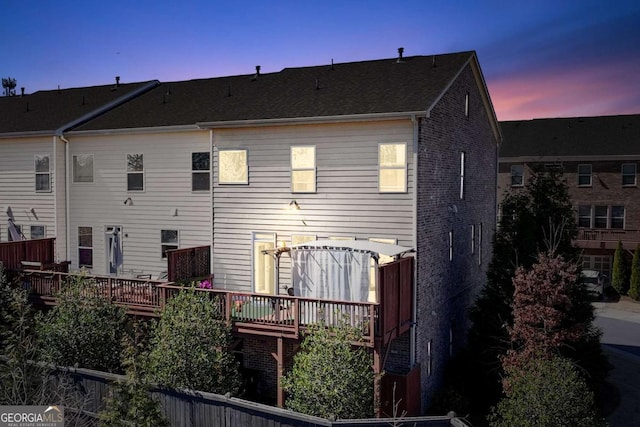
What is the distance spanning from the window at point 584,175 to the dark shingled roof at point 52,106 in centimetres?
2922

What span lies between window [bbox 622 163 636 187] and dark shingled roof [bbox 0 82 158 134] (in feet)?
101

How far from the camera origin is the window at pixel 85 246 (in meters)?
→ 23.6

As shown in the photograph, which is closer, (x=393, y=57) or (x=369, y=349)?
(x=369, y=349)

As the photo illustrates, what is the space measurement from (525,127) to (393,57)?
26.0 meters

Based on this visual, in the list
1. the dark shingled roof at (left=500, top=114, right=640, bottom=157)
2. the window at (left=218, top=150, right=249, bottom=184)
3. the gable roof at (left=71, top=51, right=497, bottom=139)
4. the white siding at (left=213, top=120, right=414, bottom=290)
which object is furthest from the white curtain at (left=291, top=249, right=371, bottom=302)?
the dark shingled roof at (left=500, top=114, right=640, bottom=157)

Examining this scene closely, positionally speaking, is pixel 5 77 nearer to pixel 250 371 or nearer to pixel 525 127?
pixel 250 371

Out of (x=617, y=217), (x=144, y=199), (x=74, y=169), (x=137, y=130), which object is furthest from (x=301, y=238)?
(x=617, y=217)

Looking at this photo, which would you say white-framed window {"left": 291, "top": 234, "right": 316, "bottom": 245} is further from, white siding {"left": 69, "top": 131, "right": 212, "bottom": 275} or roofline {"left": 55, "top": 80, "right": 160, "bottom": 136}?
roofline {"left": 55, "top": 80, "right": 160, "bottom": 136}

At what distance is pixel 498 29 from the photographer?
30.1 metres

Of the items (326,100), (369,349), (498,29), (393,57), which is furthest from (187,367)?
(498,29)

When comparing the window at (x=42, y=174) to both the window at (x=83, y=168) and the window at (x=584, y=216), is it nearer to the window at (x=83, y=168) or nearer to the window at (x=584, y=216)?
the window at (x=83, y=168)

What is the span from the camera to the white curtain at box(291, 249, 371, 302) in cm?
1591

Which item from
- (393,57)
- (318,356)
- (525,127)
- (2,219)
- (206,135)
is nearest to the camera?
(318,356)

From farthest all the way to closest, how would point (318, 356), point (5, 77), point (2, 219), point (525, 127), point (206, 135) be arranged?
point (525, 127) < point (5, 77) < point (2, 219) < point (206, 135) < point (318, 356)
